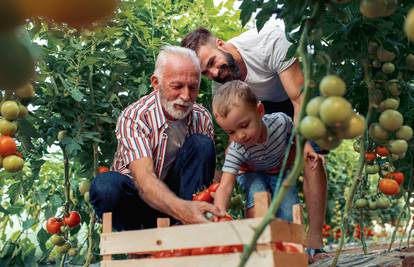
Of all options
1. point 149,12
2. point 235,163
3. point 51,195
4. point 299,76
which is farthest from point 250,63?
point 51,195

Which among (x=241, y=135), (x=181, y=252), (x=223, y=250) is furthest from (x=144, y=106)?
(x=223, y=250)

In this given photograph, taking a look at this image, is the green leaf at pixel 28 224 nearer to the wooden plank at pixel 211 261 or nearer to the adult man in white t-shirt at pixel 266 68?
the adult man in white t-shirt at pixel 266 68

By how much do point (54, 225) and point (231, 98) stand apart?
1.32 m

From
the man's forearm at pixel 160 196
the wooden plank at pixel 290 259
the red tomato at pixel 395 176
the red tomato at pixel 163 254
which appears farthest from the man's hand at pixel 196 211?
the red tomato at pixel 395 176

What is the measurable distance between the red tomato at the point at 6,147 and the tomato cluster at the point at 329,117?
130 centimetres

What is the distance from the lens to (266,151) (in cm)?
235

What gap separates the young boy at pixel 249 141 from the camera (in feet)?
6.97

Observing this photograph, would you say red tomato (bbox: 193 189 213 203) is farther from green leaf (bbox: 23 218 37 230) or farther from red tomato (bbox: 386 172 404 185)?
green leaf (bbox: 23 218 37 230)

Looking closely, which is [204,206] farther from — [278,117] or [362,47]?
[278,117]

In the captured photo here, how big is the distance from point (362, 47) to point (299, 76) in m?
1.08

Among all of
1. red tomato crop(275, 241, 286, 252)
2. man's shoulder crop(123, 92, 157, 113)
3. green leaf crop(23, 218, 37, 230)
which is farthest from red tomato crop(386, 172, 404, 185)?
green leaf crop(23, 218, 37, 230)

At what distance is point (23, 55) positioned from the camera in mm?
151

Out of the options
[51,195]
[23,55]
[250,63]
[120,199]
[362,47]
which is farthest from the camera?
[51,195]

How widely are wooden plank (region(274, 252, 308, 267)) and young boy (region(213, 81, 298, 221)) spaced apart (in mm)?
653
